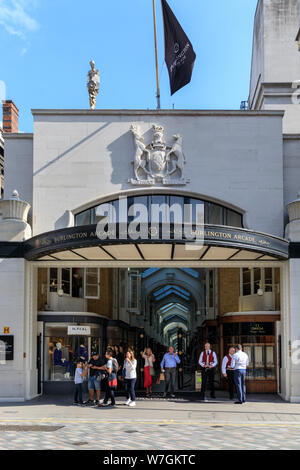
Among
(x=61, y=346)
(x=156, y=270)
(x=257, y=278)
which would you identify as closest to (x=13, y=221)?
(x=61, y=346)

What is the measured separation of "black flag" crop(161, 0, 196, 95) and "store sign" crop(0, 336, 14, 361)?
1038 cm

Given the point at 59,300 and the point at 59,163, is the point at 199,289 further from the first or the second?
the point at 59,163

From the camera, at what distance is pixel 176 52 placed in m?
21.8

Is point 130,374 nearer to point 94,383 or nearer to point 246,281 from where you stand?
point 94,383

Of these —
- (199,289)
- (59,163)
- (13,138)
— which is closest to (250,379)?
(59,163)

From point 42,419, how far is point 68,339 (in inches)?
264

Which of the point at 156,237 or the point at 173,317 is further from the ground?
the point at 156,237

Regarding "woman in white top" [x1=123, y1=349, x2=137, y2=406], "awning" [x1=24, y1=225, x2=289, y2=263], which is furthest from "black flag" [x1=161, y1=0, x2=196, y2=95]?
"woman in white top" [x1=123, y1=349, x2=137, y2=406]

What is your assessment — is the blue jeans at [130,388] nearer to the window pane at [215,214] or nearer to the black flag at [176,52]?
the window pane at [215,214]

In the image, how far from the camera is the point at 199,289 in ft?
140

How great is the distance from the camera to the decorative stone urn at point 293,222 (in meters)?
19.2

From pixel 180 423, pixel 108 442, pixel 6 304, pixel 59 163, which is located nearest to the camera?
pixel 108 442

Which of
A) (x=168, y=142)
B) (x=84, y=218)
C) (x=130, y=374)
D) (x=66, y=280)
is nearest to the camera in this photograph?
(x=130, y=374)

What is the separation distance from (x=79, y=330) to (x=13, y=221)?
4.73 m
